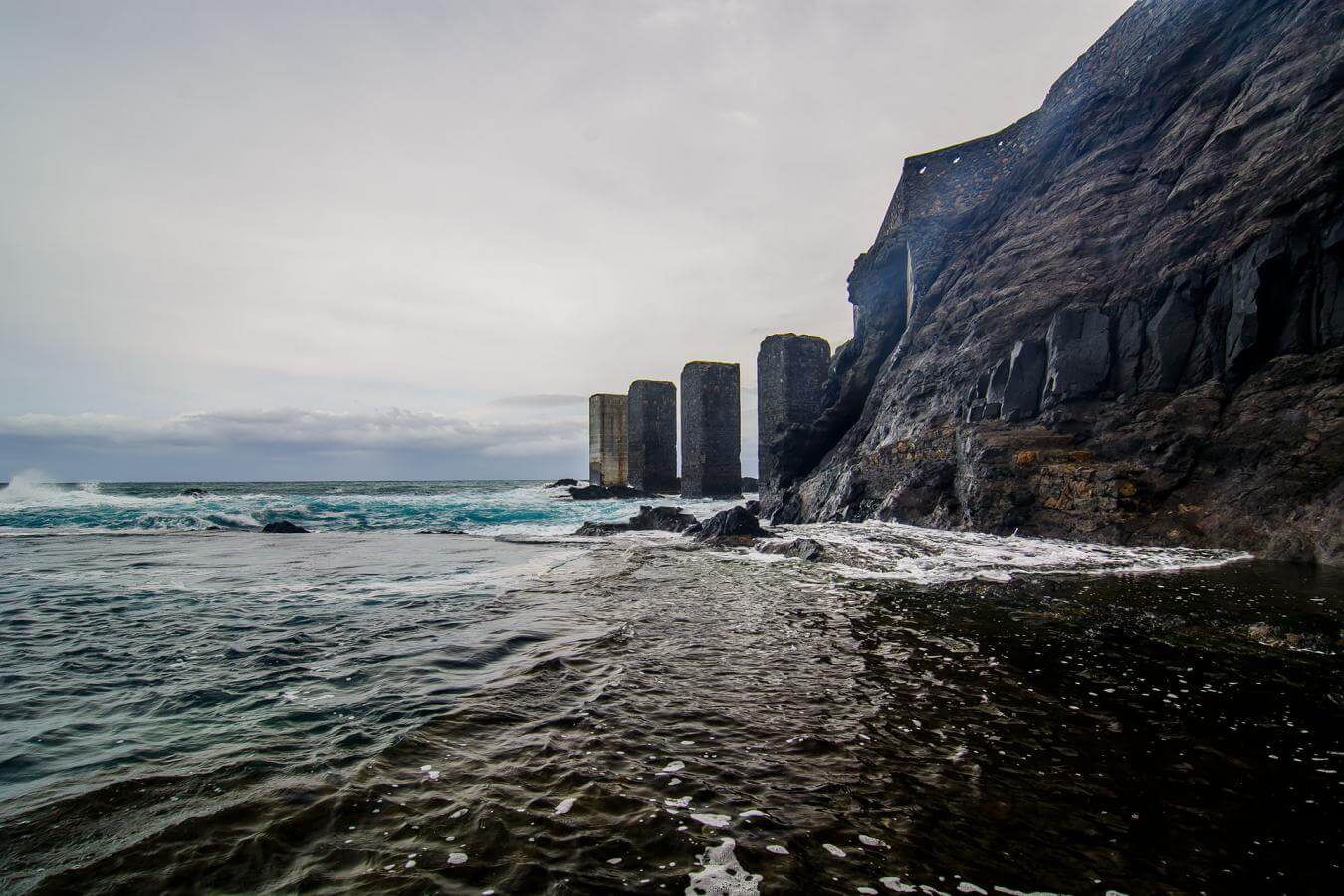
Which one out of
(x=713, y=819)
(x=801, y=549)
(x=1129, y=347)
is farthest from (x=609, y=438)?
(x=713, y=819)

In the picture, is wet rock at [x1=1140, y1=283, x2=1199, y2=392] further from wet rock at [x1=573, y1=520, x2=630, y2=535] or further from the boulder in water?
wet rock at [x1=573, y1=520, x2=630, y2=535]

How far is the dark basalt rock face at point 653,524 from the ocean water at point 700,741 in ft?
27.5

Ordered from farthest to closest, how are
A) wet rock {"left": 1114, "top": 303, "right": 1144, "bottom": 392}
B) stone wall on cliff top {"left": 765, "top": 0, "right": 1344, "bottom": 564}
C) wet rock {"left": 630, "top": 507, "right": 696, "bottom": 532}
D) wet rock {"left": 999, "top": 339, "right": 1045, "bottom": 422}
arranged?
wet rock {"left": 630, "top": 507, "right": 696, "bottom": 532} < wet rock {"left": 999, "top": 339, "right": 1045, "bottom": 422} < wet rock {"left": 1114, "top": 303, "right": 1144, "bottom": 392} < stone wall on cliff top {"left": 765, "top": 0, "right": 1344, "bottom": 564}

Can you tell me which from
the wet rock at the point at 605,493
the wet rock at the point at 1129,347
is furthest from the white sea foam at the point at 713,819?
the wet rock at the point at 605,493

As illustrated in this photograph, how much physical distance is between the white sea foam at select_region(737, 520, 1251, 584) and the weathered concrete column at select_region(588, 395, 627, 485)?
93.6 ft

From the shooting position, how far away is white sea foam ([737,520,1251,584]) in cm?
616

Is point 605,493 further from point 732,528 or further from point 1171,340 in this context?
point 1171,340

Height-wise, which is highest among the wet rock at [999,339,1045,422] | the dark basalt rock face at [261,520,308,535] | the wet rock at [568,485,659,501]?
the wet rock at [999,339,1045,422]

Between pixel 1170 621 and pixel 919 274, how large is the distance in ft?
44.2

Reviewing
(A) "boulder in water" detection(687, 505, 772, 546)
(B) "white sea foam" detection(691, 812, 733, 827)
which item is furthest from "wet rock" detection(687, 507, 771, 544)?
(B) "white sea foam" detection(691, 812, 733, 827)

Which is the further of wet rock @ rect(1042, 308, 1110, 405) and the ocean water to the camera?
wet rock @ rect(1042, 308, 1110, 405)

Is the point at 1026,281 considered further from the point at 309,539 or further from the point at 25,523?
the point at 25,523

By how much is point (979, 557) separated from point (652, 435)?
1100 inches

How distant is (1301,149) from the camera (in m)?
7.48
